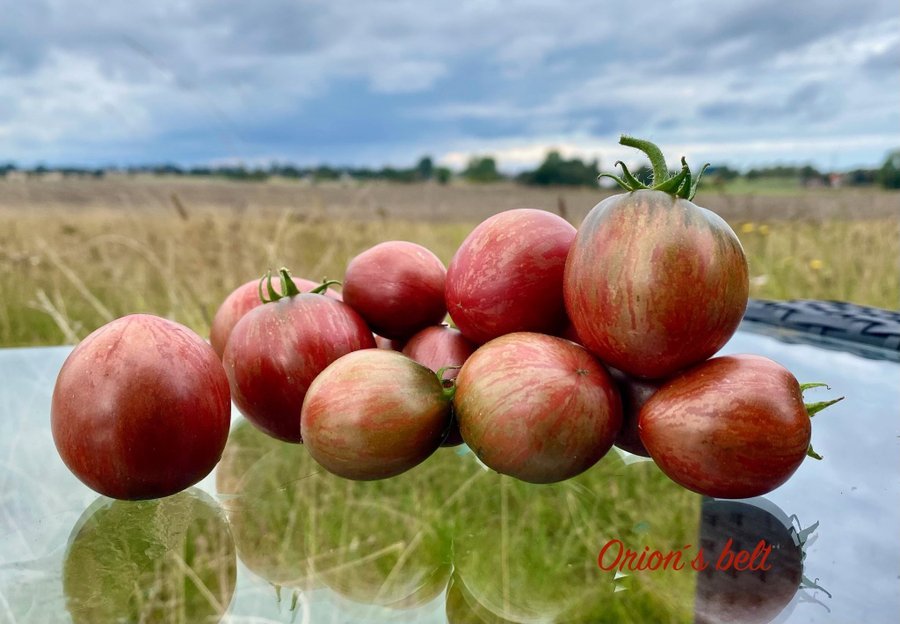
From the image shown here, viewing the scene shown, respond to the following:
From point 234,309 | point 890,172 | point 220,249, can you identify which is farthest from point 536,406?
point 890,172

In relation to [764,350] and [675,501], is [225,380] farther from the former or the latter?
[764,350]

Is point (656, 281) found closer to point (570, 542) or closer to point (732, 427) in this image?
point (732, 427)

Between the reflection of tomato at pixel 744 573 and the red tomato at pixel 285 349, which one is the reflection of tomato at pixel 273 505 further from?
the reflection of tomato at pixel 744 573

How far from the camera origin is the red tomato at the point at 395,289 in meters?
1.01

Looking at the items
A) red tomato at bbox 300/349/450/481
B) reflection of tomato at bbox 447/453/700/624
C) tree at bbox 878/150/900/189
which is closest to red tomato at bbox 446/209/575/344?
red tomato at bbox 300/349/450/481

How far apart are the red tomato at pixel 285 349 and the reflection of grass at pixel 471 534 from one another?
124 millimetres

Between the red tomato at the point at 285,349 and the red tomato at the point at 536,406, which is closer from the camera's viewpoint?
the red tomato at the point at 536,406

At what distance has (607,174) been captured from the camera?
0.75 metres

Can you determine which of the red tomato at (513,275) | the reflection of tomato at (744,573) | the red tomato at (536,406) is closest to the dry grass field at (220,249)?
the red tomato at (513,275)

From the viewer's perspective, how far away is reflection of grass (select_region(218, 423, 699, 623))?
0.71 meters

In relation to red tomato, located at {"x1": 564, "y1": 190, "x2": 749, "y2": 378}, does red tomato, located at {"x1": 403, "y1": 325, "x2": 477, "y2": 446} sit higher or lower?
lower

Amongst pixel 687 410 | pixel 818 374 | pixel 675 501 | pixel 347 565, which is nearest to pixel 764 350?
pixel 818 374

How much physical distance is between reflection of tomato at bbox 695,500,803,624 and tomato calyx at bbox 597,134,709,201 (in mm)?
369

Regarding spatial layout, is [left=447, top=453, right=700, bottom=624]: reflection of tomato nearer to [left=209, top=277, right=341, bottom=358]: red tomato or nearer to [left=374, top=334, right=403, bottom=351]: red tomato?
[left=374, top=334, right=403, bottom=351]: red tomato
